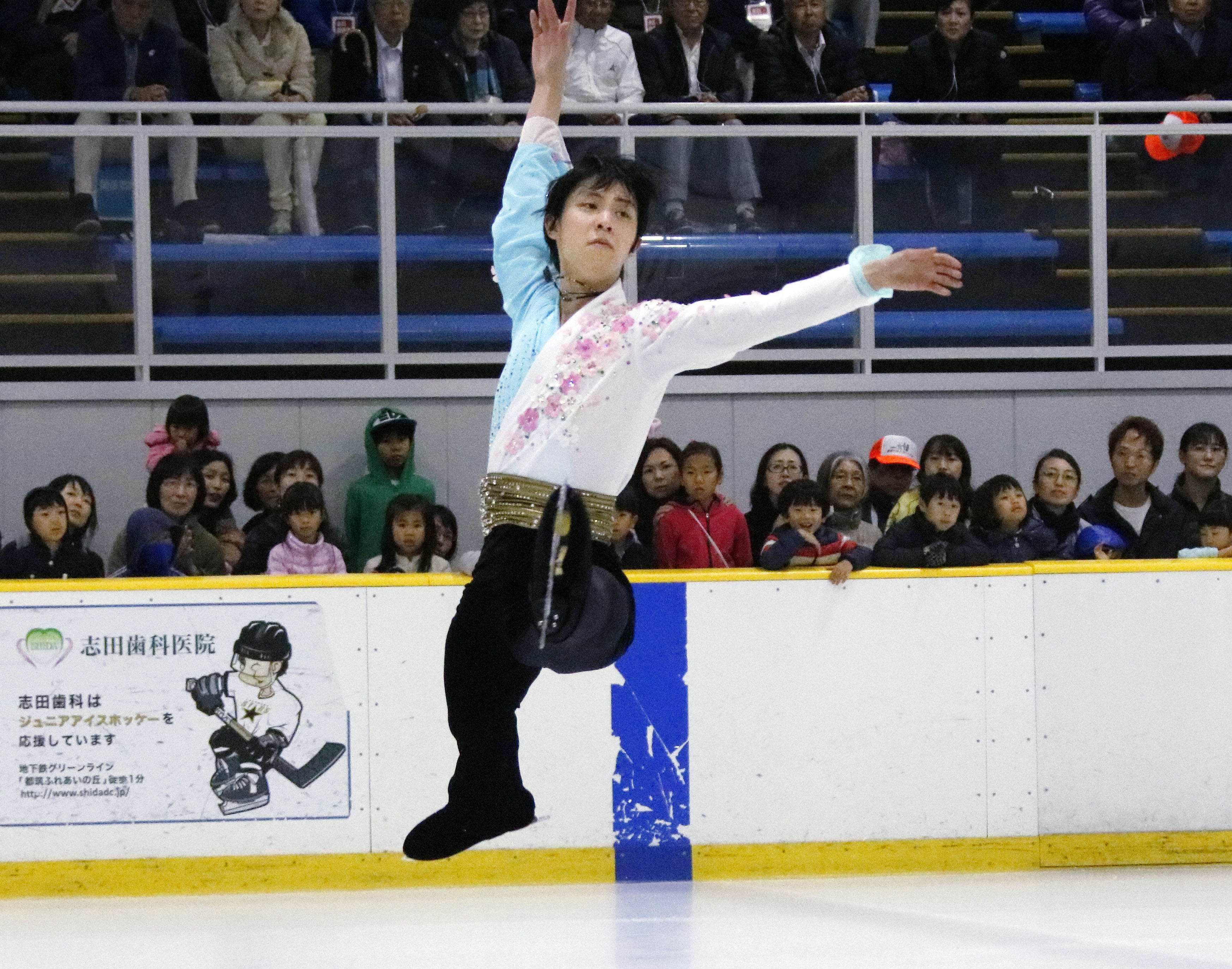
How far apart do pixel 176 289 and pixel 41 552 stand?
5.72ft

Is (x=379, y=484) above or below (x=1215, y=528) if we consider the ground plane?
above

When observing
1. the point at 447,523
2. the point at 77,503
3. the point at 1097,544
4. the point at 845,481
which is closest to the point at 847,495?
the point at 845,481

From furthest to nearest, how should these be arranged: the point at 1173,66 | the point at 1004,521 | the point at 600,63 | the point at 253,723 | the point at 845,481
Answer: the point at 1173,66
the point at 600,63
the point at 845,481
the point at 1004,521
the point at 253,723

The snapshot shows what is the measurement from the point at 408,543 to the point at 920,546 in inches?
77.6

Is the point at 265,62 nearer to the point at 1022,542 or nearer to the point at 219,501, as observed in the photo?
the point at 219,501

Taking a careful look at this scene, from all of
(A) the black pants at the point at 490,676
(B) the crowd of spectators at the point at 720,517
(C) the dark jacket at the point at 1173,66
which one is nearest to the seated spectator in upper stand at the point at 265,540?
(B) the crowd of spectators at the point at 720,517

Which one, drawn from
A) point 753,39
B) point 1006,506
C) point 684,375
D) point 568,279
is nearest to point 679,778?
point 1006,506

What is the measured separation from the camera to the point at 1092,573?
6895 millimetres

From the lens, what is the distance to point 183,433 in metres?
7.64

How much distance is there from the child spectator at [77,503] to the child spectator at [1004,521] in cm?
348

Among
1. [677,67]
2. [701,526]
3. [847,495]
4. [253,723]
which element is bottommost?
[253,723]

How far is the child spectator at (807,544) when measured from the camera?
6.79 metres

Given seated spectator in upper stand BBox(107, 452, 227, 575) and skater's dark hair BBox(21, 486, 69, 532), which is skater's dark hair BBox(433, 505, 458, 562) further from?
skater's dark hair BBox(21, 486, 69, 532)

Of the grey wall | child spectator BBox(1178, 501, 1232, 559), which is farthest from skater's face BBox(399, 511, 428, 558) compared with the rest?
child spectator BBox(1178, 501, 1232, 559)
